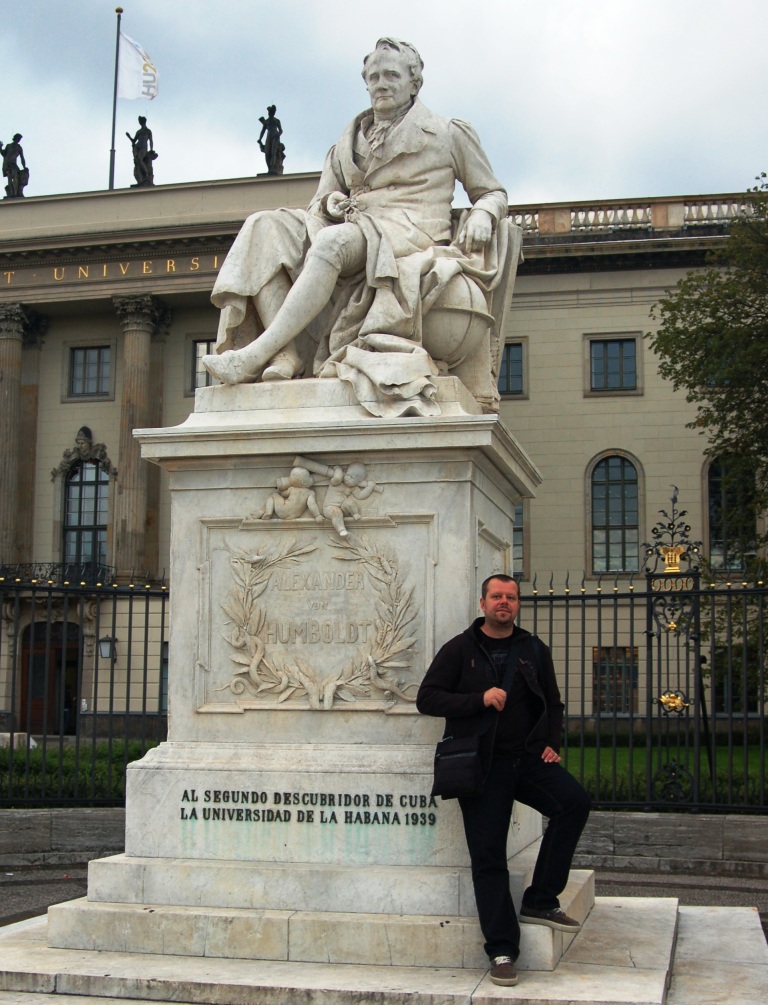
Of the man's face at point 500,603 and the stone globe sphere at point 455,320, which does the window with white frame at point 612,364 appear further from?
the man's face at point 500,603

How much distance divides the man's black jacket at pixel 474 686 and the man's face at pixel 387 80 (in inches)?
108

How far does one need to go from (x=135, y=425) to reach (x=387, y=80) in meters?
35.9

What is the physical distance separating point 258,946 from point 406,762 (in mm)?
939

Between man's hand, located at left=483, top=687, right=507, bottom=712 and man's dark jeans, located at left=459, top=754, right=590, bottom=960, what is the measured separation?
265mm

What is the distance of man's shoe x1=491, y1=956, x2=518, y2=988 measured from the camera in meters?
4.84

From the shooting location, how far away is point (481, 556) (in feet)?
19.9

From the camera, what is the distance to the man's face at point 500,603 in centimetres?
523

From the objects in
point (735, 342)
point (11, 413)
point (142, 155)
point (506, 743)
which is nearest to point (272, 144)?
point (142, 155)

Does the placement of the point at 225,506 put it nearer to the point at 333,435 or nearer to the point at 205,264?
the point at 333,435

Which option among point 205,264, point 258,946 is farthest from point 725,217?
point 258,946

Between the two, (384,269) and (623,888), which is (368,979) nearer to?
(384,269)

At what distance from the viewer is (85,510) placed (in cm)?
4359

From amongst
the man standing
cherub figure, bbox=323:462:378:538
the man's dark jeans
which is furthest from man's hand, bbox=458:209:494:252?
the man's dark jeans

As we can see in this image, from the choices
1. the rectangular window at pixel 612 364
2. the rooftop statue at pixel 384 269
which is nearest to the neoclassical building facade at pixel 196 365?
the rectangular window at pixel 612 364
